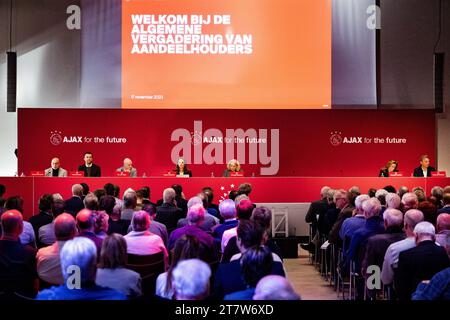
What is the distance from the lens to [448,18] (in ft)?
44.4

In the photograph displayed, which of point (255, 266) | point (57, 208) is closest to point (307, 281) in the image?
point (57, 208)

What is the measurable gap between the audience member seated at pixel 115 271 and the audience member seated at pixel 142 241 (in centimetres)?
91

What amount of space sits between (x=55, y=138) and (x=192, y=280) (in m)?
10.5

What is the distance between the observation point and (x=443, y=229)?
4.87 meters

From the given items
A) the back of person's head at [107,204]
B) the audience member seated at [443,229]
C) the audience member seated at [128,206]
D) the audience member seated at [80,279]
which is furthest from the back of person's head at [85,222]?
the audience member seated at [443,229]

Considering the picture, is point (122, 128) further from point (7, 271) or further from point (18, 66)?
point (7, 271)

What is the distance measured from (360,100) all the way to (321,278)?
17.7 ft

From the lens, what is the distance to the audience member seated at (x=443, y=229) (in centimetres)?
475

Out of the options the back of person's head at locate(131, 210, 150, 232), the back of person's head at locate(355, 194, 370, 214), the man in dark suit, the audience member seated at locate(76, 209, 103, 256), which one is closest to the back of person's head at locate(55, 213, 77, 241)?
the audience member seated at locate(76, 209, 103, 256)

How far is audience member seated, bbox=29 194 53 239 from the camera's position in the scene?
20.0 feet

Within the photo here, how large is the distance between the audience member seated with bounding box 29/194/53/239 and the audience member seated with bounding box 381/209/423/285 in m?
3.01

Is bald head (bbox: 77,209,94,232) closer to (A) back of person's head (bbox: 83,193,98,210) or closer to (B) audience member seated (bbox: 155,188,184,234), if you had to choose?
(A) back of person's head (bbox: 83,193,98,210)

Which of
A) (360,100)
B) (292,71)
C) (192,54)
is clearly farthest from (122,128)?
(360,100)

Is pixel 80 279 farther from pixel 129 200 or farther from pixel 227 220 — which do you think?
pixel 129 200
